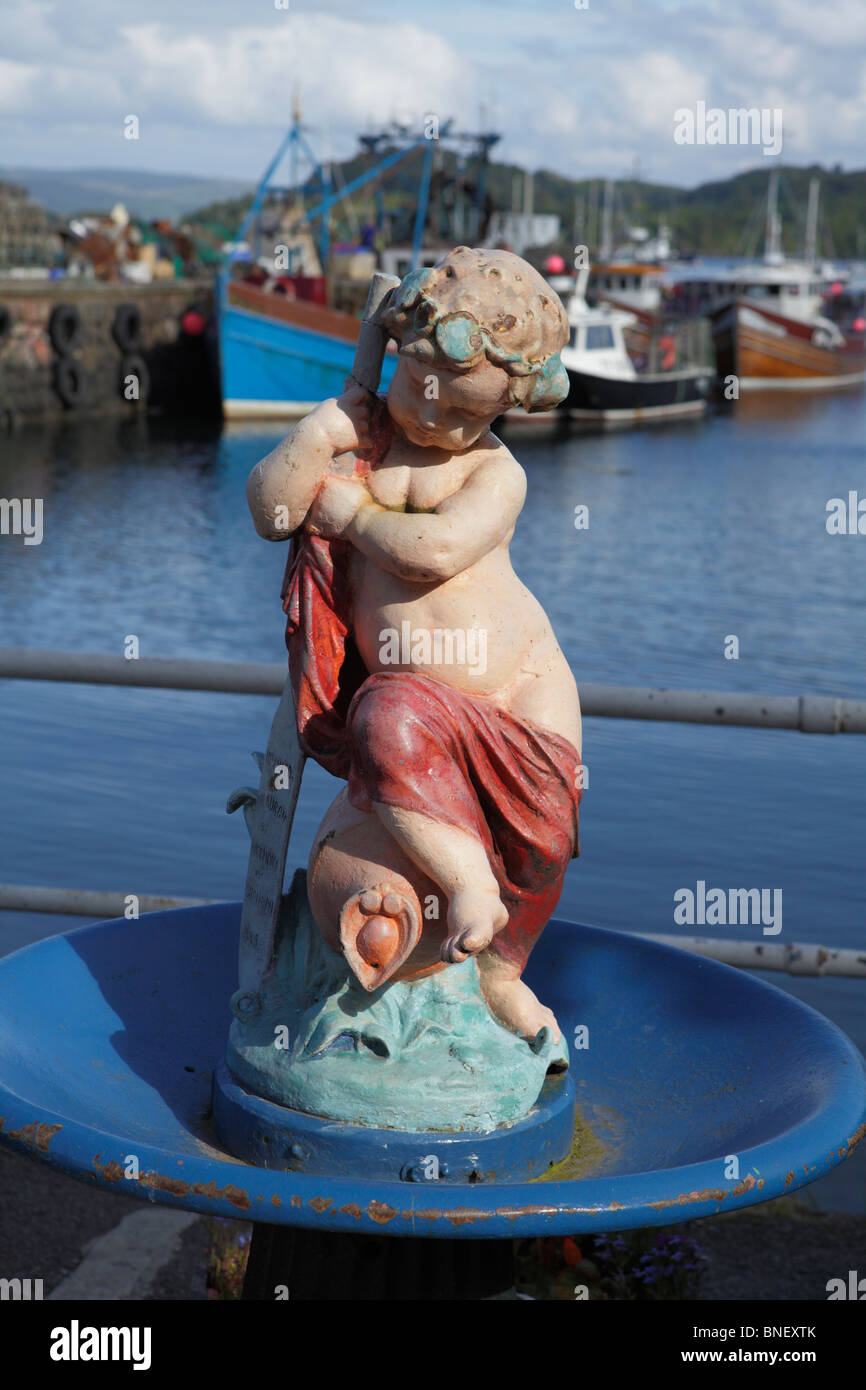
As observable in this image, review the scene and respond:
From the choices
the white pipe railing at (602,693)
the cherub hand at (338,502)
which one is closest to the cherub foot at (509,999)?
the cherub hand at (338,502)

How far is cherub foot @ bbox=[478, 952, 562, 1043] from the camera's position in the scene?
2.48 m

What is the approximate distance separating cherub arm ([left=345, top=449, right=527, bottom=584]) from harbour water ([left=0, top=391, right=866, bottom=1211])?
0.91m

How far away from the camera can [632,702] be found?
136 inches

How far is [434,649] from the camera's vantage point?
2.41m

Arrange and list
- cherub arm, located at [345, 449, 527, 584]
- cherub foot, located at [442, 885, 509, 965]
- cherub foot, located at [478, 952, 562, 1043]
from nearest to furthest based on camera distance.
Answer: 1. cherub foot, located at [442, 885, 509, 965]
2. cherub arm, located at [345, 449, 527, 584]
3. cherub foot, located at [478, 952, 562, 1043]

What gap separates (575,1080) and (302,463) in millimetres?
1071

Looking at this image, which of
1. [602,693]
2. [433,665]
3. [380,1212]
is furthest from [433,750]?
[602,693]

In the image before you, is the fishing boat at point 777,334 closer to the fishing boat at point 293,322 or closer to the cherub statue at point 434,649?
the fishing boat at point 293,322

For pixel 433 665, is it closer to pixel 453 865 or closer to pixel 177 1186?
pixel 453 865

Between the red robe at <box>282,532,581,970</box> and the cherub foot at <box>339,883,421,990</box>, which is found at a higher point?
the red robe at <box>282,532,581,970</box>

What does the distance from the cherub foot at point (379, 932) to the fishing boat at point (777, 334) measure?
33.4 metres

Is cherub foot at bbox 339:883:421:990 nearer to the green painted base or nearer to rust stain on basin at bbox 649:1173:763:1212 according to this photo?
the green painted base

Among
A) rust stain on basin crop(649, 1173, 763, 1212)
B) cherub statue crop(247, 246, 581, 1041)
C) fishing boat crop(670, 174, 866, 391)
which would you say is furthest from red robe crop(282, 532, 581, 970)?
fishing boat crop(670, 174, 866, 391)
